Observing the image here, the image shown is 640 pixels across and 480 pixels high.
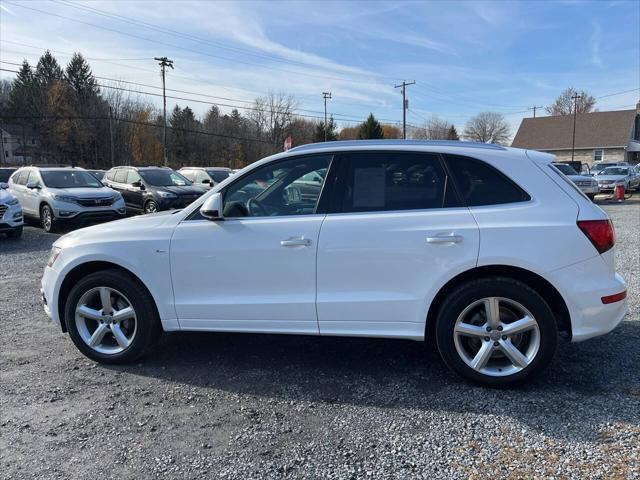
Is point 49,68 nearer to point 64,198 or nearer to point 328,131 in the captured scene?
point 328,131

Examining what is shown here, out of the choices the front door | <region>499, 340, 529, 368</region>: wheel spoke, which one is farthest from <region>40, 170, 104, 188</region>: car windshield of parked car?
<region>499, 340, 529, 368</region>: wheel spoke

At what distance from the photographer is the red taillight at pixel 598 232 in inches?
129

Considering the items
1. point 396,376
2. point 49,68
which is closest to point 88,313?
point 396,376

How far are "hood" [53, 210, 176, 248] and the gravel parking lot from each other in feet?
3.56

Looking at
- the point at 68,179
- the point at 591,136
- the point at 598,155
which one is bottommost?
the point at 68,179

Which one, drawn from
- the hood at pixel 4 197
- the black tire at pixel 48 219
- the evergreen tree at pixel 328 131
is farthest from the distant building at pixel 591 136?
the hood at pixel 4 197

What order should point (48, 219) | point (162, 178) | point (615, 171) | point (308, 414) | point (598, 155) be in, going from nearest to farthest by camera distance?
1. point (308, 414)
2. point (48, 219)
3. point (162, 178)
4. point (615, 171)
5. point (598, 155)

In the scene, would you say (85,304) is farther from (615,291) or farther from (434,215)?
(615,291)

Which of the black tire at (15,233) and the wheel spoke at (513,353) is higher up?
the black tire at (15,233)

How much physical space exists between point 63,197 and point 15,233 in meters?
1.53

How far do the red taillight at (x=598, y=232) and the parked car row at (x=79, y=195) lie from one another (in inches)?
471

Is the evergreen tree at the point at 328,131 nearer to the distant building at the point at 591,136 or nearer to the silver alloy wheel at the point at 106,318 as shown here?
the distant building at the point at 591,136

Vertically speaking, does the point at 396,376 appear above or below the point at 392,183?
below

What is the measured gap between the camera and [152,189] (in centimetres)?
1530
